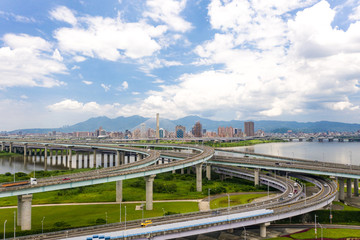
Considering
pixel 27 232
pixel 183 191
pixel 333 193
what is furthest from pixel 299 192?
pixel 27 232

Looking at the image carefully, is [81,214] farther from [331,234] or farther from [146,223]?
[331,234]

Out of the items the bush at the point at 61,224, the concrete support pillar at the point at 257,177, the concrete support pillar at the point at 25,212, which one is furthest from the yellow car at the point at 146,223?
the concrete support pillar at the point at 257,177

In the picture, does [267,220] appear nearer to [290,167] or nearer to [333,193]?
[333,193]

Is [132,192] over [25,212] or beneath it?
beneath

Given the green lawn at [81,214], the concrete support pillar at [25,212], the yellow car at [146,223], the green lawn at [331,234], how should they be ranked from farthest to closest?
the green lawn at [81,214] < the green lawn at [331,234] < the concrete support pillar at [25,212] < the yellow car at [146,223]

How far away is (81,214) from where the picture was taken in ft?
178

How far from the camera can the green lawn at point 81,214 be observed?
1849 inches

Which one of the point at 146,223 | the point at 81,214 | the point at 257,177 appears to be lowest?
the point at 81,214

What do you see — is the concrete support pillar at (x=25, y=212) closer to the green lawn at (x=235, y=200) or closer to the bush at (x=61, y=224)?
the bush at (x=61, y=224)

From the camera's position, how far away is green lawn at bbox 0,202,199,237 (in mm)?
46969

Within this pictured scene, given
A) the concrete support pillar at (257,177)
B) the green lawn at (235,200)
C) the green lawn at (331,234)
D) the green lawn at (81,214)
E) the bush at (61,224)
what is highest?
the concrete support pillar at (257,177)

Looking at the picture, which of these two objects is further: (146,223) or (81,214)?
(81,214)

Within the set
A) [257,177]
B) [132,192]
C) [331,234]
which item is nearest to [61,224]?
[132,192]

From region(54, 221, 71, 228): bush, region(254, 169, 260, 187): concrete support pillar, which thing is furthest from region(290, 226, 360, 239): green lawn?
region(54, 221, 71, 228): bush
